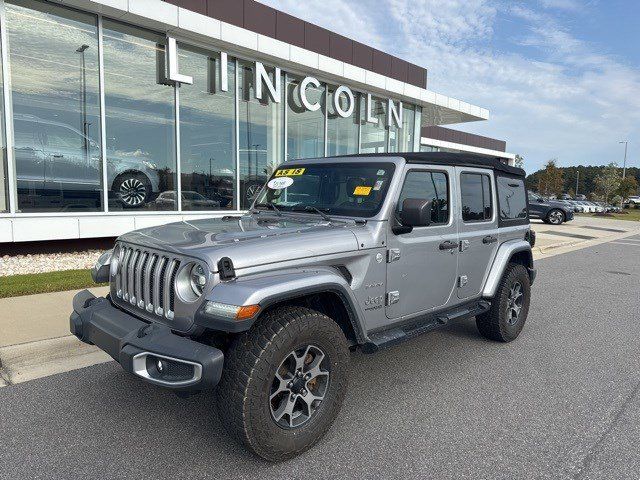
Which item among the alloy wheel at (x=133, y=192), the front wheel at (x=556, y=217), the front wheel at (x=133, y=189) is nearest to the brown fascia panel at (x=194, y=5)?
the front wheel at (x=133, y=189)

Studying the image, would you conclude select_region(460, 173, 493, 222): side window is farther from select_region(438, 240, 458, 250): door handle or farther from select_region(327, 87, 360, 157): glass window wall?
select_region(327, 87, 360, 157): glass window wall

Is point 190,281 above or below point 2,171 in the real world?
below

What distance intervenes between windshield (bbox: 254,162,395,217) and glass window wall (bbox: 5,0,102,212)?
249 inches

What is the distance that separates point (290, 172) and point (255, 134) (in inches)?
334

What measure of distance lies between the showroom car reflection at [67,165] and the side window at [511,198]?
Result: 781 centimetres

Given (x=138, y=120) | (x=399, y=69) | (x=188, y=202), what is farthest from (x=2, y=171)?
(x=399, y=69)

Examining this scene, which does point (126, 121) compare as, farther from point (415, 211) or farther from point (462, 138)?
point (462, 138)

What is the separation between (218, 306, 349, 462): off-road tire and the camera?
244 centimetres

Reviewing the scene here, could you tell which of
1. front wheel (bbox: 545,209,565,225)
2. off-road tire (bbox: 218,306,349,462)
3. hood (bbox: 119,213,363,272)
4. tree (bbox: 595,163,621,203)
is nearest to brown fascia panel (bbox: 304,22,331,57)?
hood (bbox: 119,213,363,272)

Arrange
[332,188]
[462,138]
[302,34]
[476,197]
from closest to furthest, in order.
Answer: [332,188] → [476,197] → [302,34] → [462,138]

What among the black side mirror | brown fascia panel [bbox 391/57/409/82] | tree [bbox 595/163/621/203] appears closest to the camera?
the black side mirror

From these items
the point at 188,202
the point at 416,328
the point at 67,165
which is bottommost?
the point at 416,328

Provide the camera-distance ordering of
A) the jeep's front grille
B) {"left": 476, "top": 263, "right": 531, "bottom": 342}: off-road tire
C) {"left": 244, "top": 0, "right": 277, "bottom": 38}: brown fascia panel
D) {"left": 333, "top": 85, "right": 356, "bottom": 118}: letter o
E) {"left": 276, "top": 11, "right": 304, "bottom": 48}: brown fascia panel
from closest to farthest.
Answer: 1. the jeep's front grille
2. {"left": 476, "top": 263, "right": 531, "bottom": 342}: off-road tire
3. {"left": 244, "top": 0, "right": 277, "bottom": 38}: brown fascia panel
4. {"left": 276, "top": 11, "right": 304, "bottom": 48}: brown fascia panel
5. {"left": 333, "top": 85, "right": 356, "bottom": 118}: letter o

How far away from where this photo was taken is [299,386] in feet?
9.01
